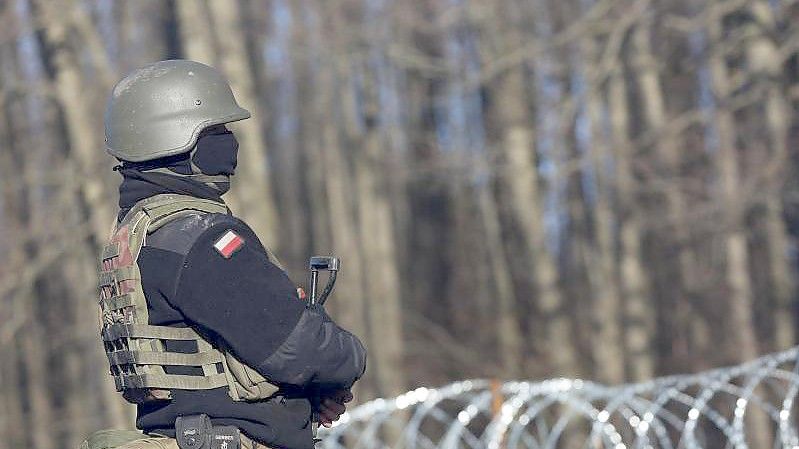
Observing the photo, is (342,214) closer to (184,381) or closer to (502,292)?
(502,292)

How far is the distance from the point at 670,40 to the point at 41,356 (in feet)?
51.9

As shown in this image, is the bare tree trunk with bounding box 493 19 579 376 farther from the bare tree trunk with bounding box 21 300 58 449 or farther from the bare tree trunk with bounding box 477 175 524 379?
the bare tree trunk with bounding box 21 300 58 449

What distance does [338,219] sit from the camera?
106 feet

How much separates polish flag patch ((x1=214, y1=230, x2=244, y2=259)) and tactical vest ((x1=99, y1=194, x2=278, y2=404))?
186mm

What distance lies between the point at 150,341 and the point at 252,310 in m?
0.36

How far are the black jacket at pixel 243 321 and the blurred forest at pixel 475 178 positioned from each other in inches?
279

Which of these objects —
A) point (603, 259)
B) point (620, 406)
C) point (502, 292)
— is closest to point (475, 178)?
point (603, 259)

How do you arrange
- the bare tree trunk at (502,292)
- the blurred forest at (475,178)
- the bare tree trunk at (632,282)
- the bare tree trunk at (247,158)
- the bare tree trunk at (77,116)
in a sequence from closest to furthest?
the bare tree trunk at (247,158)
the bare tree trunk at (77,116)
the blurred forest at (475,178)
the bare tree trunk at (632,282)
the bare tree trunk at (502,292)

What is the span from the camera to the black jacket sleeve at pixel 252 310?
4.07 metres

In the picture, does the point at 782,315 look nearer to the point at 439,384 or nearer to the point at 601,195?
the point at 601,195

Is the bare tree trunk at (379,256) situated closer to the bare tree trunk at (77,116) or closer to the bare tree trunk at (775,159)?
the bare tree trunk at (775,159)

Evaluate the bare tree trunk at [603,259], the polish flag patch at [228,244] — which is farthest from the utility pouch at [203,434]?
the bare tree trunk at [603,259]

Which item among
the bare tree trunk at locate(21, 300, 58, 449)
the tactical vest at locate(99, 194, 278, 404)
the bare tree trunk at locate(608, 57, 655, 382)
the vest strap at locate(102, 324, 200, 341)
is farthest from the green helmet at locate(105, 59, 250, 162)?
the bare tree trunk at locate(21, 300, 58, 449)

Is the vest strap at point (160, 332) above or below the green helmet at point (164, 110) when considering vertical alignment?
below
